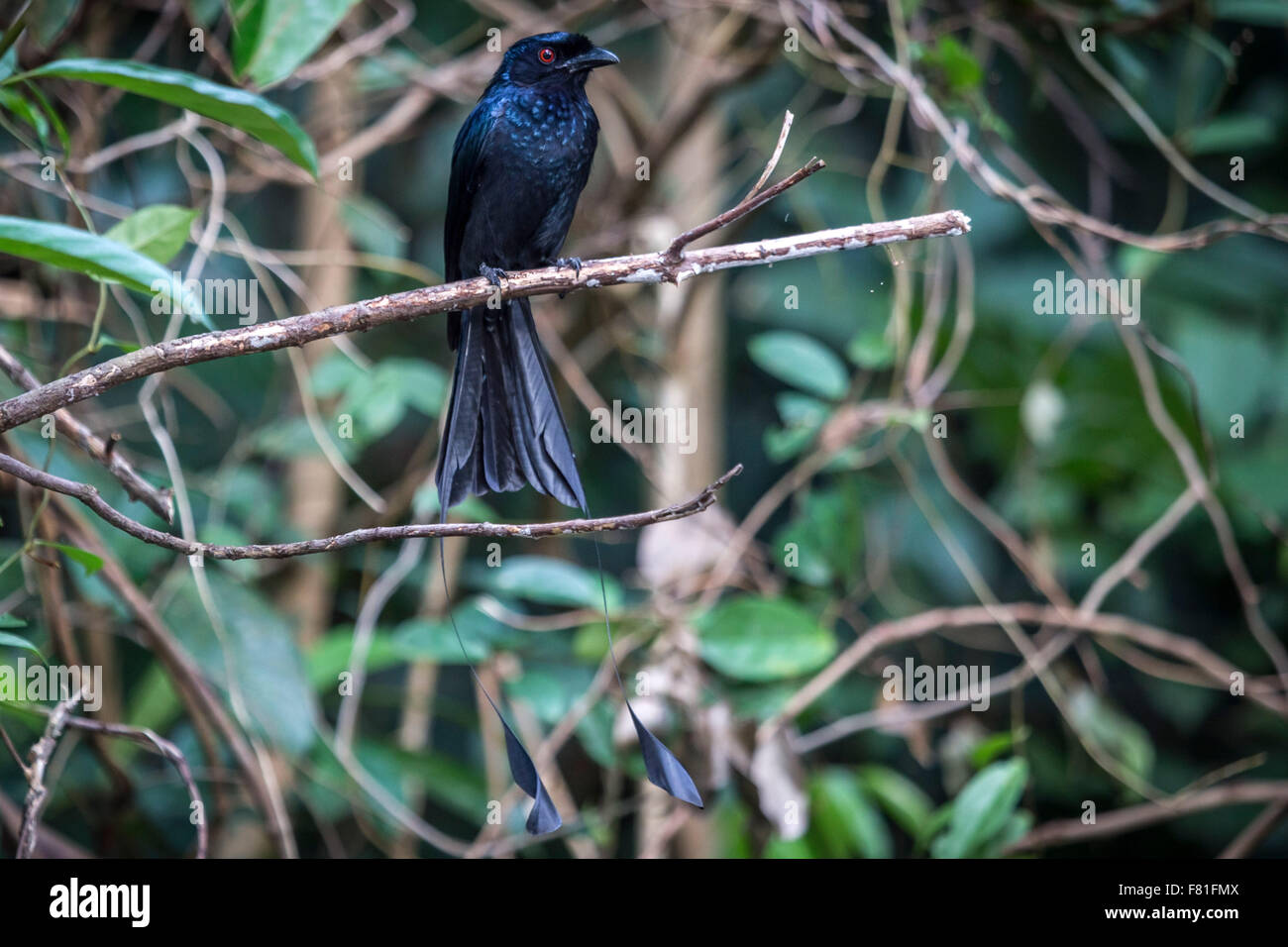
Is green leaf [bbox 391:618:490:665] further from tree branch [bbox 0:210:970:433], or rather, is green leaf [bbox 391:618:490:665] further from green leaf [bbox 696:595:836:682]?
tree branch [bbox 0:210:970:433]

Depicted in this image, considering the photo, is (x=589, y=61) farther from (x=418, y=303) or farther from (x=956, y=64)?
(x=418, y=303)

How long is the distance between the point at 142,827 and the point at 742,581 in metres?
1.44

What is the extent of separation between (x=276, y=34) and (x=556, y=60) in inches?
20.8

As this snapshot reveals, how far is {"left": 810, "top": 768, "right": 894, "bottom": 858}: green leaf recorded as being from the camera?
2260mm

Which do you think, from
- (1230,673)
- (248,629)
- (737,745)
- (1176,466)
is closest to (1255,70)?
(1176,466)

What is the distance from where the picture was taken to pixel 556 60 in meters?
2.06

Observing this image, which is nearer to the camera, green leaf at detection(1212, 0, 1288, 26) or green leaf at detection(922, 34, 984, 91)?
green leaf at detection(922, 34, 984, 91)

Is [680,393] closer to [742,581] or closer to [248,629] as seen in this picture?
[742,581]

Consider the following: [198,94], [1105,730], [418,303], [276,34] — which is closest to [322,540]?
[418,303]

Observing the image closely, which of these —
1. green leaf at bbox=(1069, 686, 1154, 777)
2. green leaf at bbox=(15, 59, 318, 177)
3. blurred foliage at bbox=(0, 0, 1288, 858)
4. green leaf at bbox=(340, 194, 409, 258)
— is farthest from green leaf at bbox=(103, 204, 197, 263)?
green leaf at bbox=(1069, 686, 1154, 777)

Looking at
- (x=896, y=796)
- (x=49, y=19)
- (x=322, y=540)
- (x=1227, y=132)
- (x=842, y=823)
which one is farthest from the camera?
(x=1227, y=132)

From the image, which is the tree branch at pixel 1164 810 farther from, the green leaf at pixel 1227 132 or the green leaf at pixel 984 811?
the green leaf at pixel 1227 132

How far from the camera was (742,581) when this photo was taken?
263 cm

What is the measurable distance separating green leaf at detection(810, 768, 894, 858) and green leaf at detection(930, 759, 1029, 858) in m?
0.26
